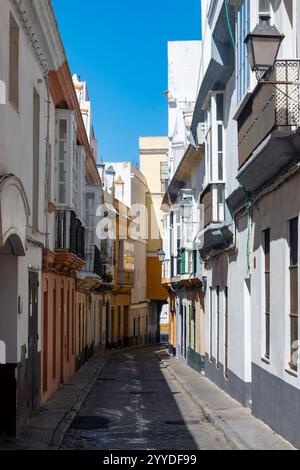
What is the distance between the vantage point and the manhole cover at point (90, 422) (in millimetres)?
13109

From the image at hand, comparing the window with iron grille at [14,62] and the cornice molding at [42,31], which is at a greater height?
the cornice molding at [42,31]

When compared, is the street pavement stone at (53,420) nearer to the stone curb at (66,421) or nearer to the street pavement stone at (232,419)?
the stone curb at (66,421)

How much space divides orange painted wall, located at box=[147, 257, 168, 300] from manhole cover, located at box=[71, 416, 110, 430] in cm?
3865

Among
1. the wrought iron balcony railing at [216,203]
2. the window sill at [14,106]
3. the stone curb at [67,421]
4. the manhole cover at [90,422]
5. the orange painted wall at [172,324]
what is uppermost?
the window sill at [14,106]

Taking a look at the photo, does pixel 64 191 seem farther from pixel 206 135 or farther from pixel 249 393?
pixel 249 393

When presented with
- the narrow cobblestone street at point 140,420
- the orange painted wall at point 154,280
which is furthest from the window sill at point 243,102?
the orange painted wall at point 154,280

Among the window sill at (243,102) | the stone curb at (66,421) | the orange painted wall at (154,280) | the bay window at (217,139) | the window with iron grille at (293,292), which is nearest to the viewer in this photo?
the window with iron grille at (293,292)

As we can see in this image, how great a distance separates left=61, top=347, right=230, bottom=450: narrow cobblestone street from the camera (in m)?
11.4

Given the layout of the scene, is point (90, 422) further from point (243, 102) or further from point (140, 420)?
point (243, 102)

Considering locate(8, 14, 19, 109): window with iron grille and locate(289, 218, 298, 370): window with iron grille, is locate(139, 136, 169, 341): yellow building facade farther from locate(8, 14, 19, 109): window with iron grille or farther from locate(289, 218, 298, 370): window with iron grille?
locate(289, 218, 298, 370): window with iron grille

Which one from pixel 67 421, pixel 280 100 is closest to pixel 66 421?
pixel 67 421

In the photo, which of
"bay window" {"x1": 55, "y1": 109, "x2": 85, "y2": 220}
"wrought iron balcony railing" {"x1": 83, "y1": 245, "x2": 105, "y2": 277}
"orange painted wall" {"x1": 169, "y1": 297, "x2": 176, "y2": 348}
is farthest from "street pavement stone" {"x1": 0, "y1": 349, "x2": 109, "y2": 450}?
"orange painted wall" {"x1": 169, "y1": 297, "x2": 176, "y2": 348}

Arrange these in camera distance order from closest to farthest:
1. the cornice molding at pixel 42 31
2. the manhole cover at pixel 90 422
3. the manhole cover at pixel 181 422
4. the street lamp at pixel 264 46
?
1. the street lamp at pixel 264 46
2. the cornice molding at pixel 42 31
3. the manhole cover at pixel 90 422
4. the manhole cover at pixel 181 422
